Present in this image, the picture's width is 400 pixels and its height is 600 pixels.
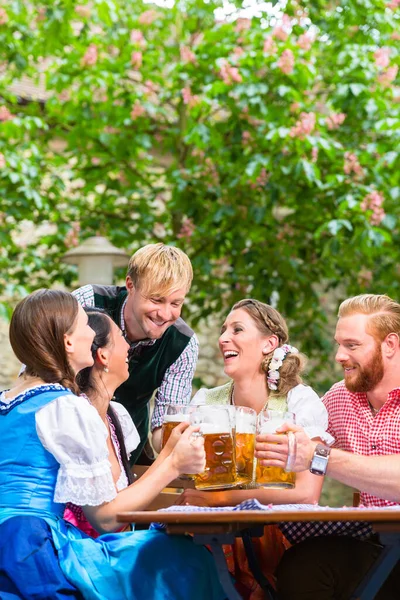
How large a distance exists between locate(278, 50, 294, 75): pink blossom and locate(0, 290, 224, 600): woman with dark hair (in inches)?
170

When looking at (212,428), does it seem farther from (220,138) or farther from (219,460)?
(220,138)

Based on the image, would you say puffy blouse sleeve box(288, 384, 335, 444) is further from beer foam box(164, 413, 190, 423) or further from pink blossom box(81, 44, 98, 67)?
pink blossom box(81, 44, 98, 67)

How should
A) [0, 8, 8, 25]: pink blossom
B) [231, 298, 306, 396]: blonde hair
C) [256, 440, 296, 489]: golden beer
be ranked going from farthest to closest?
1. [0, 8, 8, 25]: pink blossom
2. [231, 298, 306, 396]: blonde hair
3. [256, 440, 296, 489]: golden beer

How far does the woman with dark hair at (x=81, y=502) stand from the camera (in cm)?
220

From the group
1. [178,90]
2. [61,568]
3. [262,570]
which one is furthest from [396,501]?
[178,90]

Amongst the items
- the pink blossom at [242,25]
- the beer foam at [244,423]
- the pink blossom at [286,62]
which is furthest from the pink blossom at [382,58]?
the beer foam at [244,423]

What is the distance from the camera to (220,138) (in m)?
6.71

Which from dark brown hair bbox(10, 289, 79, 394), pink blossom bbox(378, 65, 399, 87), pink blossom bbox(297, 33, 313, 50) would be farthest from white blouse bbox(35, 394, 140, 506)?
pink blossom bbox(378, 65, 399, 87)

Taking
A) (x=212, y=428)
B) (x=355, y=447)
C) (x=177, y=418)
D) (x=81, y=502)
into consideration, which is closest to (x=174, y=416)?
(x=177, y=418)

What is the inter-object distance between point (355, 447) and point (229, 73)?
13.0 ft

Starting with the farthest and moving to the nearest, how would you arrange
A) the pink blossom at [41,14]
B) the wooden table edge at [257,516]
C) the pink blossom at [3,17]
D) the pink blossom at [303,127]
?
the pink blossom at [3,17]
the pink blossom at [41,14]
the pink blossom at [303,127]
the wooden table edge at [257,516]

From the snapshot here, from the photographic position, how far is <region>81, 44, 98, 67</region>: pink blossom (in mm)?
6710

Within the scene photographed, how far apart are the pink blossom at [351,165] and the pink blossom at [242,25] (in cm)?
116

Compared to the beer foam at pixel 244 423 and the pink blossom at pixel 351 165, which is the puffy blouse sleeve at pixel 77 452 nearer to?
the beer foam at pixel 244 423
